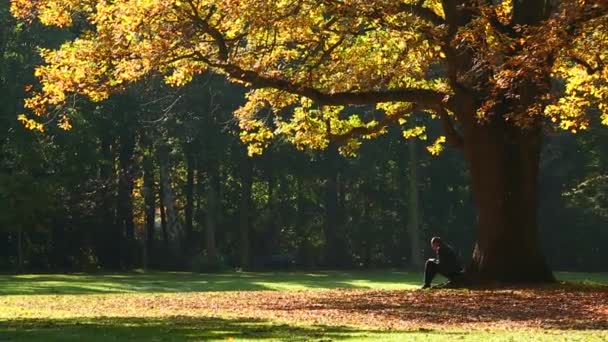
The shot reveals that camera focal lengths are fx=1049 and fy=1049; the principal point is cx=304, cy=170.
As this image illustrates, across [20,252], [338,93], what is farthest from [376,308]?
[20,252]

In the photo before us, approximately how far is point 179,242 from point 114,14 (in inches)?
1516

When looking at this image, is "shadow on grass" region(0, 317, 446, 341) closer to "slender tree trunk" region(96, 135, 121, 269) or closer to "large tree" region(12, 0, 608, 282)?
Answer: "large tree" region(12, 0, 608, 282)

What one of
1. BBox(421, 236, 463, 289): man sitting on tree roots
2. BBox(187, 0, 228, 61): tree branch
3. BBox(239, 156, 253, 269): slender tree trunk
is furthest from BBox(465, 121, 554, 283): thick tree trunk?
BBox(239, 156, 253, 269): slender tree trunk

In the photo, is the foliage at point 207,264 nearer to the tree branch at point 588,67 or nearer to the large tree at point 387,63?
the large tree at point 387,63

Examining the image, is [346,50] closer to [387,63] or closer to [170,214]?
[387,63]

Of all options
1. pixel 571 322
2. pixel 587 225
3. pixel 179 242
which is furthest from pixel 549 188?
pixel 571 322

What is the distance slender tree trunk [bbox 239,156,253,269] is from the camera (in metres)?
56.5

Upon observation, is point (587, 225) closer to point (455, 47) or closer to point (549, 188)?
point (549, 188)

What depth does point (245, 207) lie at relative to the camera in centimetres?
5719

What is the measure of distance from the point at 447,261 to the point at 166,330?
35.8 feet

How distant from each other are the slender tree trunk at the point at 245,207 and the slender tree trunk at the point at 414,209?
28.7ft

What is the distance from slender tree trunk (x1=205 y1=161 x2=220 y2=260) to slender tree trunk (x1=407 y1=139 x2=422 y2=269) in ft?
34.1

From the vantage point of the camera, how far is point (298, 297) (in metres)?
22.7

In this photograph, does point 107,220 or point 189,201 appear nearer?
point 107,220
